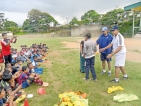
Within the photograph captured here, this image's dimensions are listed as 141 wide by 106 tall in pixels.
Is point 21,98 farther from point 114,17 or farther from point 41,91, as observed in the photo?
point 114,17

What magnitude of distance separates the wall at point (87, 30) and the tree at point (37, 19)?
12.6 m

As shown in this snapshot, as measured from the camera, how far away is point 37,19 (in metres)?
53.1

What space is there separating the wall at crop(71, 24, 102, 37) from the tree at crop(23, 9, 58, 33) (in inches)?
495

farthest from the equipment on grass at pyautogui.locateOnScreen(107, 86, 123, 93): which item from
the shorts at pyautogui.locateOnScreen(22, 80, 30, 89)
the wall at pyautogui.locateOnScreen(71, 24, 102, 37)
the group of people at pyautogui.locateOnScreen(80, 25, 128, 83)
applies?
the wall at pyautogui.locateOnScreen(71, 24, 102, 37)

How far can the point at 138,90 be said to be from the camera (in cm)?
455

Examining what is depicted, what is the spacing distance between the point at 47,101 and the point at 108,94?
1.71 meters

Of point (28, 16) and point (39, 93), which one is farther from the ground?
point (28, 16)

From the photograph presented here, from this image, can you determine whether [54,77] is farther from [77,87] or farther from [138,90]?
[138,90]

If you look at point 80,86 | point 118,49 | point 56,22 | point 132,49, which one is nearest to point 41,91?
point 80,86

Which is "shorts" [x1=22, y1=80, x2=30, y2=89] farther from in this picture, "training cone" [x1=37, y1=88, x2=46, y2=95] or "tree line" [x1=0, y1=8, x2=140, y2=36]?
"tree line" [x1=0, y1=8, x2=140, y2=36]

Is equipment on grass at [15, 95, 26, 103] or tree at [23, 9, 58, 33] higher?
tree at [23, 9, 58, 33]

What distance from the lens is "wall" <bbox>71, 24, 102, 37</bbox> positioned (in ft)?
124

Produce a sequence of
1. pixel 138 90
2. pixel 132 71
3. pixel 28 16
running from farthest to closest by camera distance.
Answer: pixel 28 16
pixel 132 71
pixel 138 90

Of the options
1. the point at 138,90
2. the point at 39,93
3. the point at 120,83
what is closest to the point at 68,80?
the point at 39,93
